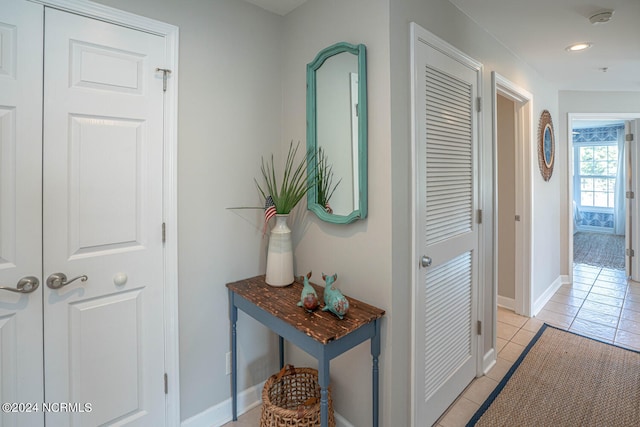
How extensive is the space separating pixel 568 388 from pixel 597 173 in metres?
6.72

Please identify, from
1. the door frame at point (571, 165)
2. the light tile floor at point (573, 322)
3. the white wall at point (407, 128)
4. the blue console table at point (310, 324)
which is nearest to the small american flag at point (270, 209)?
the blue console table at point (310, 324)

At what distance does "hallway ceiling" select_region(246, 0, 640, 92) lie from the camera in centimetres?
187

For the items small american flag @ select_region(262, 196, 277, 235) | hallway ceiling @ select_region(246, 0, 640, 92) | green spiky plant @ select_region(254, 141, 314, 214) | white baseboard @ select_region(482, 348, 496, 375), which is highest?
hallway ceiling @ select_region(246, 0, 640, 92)

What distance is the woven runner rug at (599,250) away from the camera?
4965mm

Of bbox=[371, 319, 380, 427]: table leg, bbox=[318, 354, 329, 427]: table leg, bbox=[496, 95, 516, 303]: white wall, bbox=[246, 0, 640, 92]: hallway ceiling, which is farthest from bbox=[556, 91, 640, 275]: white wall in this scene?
bbox=[318, 354, 329, 427]: table leg

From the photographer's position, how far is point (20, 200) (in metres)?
1.25

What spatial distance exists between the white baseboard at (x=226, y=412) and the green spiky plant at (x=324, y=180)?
3.81 feet

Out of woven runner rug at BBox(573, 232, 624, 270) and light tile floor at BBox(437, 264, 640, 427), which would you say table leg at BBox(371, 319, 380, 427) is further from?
woven runner rug at BBox(573, 232, 624, 270)

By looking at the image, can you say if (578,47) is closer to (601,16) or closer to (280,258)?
(601,16)

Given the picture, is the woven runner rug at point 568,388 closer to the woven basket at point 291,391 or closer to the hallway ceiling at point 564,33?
Answer: the woven basket at point 291,391

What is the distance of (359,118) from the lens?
60.5 inches

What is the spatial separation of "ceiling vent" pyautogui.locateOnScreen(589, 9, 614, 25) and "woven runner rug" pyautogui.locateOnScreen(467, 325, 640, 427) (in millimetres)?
2316

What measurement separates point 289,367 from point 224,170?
1.15 m

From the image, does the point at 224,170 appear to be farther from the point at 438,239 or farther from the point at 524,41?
the point at 524,41
